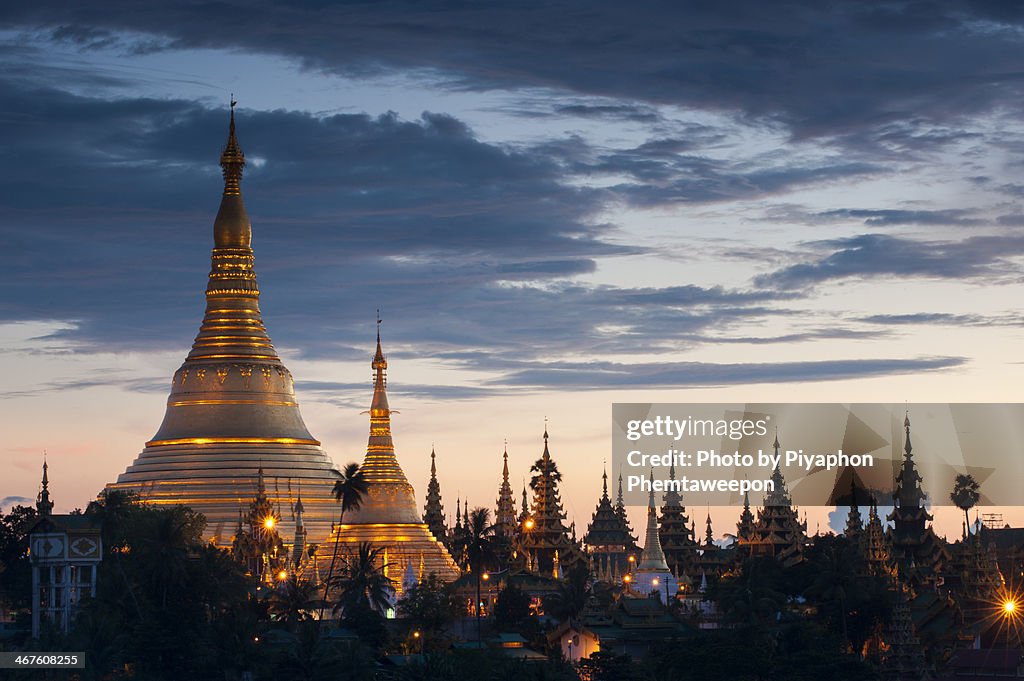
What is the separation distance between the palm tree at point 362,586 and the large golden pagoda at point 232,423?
1210 centimetres

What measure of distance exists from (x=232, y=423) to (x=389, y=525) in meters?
12.9

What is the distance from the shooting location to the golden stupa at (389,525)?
545 feet

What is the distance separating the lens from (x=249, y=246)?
17212 centimetres

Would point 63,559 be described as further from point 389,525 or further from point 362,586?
point 389,525

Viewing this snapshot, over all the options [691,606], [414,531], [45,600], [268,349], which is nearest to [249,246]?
[268,349]

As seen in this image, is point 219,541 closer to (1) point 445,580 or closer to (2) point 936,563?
(1) point 445,580

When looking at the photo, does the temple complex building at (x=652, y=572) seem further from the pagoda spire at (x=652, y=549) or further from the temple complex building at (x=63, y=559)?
the temple complex building at (x=63, y=559)

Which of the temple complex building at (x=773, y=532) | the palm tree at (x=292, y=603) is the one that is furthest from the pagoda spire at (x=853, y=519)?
the palm tree at (x=292, y=603)

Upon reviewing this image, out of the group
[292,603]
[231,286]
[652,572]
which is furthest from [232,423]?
[652,572]

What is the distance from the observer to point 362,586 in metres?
139

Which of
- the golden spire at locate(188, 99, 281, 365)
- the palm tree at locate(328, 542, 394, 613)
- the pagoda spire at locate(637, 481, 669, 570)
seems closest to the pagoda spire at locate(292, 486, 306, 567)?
the palm tree at locate(328, 542, 394, 613)

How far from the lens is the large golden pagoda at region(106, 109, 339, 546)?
16325 centimetres

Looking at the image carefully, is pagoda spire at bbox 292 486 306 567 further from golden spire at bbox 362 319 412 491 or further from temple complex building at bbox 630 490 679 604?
temple complex building at bbox 630 490 679 604

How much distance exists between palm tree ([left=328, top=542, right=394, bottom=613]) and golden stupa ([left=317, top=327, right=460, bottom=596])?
37.2 ft
